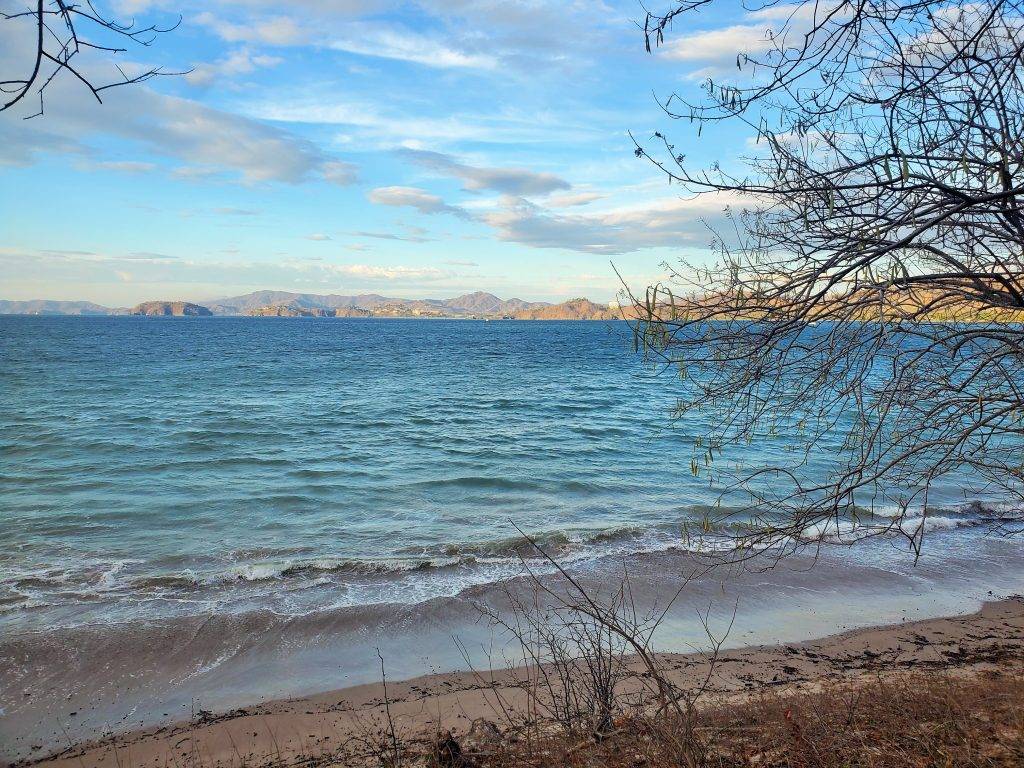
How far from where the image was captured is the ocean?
7.64 meters

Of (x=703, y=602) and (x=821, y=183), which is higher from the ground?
(x=821, y=183)

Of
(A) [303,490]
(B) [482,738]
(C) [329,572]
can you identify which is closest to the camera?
(B) [482,738]

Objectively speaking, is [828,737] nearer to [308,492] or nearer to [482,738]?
[482,738]

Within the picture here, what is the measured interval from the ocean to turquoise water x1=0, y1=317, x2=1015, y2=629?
0.07 meters

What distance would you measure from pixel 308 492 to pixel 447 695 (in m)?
9.28

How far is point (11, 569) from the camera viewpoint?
10305 millimetres

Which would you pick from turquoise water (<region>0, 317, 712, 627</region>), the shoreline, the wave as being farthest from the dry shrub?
the wave

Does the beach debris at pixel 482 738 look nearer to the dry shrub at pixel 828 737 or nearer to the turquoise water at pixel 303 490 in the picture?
the dry shrub at pixel 828 737

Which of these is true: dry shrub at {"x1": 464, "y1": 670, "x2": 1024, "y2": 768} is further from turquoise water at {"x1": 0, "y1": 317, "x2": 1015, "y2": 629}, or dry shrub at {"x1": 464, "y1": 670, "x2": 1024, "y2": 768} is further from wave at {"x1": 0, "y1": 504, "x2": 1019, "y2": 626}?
wave at {"x1": 0, "y1": 504, "x2": 1019, "y2": 626}

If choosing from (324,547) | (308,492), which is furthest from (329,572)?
(308,492)

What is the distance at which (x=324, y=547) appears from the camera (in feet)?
37.6

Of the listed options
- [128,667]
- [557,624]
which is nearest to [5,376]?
[128,667]

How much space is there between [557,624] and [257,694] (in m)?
3.47

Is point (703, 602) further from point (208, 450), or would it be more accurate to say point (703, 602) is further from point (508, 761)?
point (208, 450)
